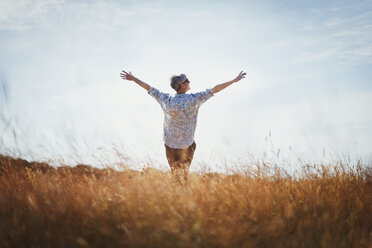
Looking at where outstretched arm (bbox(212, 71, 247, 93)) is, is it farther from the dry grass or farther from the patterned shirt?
the dry grass

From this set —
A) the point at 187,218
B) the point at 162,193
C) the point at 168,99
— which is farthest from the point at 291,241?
the point at 168,99

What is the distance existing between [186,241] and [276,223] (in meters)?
0.81

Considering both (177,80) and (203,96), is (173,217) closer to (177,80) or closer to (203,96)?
(203,96)

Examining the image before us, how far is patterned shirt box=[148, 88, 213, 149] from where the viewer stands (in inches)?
178

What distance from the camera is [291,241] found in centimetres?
266

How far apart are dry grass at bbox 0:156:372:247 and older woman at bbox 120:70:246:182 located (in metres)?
0.82

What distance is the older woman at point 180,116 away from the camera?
14.9ft

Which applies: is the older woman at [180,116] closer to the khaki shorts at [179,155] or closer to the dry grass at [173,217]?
the khaki shorts at [179,155]

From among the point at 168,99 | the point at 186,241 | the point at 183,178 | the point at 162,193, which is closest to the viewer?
the point at 186,241

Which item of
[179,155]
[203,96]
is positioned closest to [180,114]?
[203,96]

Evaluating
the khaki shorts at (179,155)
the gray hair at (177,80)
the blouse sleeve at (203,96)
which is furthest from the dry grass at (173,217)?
the gray hair at (177,80)

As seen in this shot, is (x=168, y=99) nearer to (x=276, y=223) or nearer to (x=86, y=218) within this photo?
(x=86, y=218)

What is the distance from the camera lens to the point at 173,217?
107 inches

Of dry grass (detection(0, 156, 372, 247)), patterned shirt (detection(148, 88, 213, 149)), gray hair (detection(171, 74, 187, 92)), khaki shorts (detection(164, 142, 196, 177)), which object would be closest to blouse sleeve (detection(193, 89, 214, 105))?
patterned shirt (detection(148, 88, 213, 149))
